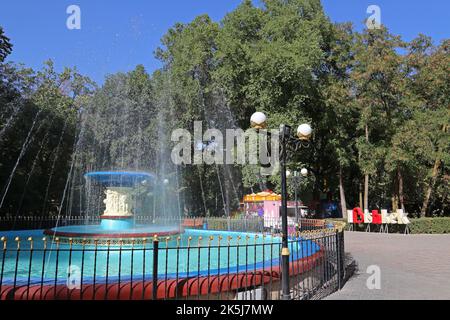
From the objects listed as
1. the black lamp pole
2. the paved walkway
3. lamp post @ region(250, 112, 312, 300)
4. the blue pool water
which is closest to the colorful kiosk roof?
the paved walkway

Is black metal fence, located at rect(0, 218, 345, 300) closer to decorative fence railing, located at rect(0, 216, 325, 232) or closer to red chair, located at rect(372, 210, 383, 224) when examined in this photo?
decorative fence railing, located at rect(0, 216, 325, 232)

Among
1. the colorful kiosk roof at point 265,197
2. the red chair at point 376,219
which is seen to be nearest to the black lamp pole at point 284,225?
the colorful kiosk roof at point 265,197

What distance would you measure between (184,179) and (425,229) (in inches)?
778

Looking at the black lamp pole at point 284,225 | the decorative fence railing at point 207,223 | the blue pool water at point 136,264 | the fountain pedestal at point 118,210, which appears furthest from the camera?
the decorative fence railing at point 207,223

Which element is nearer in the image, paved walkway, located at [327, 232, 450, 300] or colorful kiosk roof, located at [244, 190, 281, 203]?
paved walkway, located at [327, 232, 450, 300]

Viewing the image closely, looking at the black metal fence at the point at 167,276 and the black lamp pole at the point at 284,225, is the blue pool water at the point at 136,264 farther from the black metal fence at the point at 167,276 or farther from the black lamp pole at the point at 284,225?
the black lamp pole at the point at 284,225

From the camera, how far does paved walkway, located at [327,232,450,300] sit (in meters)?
8.46

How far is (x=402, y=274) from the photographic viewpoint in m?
10.9

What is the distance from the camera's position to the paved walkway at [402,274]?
8461 mm

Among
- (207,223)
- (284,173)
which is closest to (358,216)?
(207,223)

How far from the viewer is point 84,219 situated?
2450cm

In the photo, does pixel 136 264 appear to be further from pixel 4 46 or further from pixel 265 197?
Answer: pixel 4 46
